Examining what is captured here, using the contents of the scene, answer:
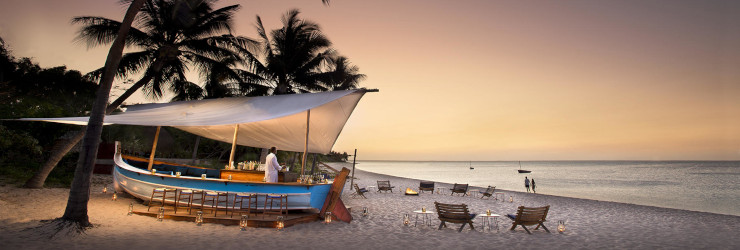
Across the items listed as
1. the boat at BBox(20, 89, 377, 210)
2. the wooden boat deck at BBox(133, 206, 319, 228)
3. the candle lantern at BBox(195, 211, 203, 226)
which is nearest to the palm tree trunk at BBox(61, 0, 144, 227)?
the wooden boat deck at BBox(133, 206, 319, 228)

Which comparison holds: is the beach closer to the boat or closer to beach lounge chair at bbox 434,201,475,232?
beach lounge chair at bbox 434,201,475,232

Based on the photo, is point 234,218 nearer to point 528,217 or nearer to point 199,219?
point 199,219

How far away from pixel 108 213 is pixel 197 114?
309cm

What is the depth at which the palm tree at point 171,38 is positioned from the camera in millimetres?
12430

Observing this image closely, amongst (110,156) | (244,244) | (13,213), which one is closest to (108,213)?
(13,213)

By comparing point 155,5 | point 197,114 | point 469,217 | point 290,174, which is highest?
point 155,5

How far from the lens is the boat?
843cm

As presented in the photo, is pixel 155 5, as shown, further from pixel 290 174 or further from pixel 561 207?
pixel 561 207

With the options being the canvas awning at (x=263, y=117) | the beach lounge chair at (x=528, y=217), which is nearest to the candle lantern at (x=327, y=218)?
the canvas awning at (x=263, y=117)

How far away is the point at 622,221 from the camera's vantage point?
1064cm

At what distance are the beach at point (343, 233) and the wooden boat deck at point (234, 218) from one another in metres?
0.18

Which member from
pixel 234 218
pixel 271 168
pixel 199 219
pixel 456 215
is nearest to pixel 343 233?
pixel 271 168

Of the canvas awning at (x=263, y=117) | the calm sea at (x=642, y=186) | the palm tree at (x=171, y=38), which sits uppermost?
the palm tree at (x=171, y=38)

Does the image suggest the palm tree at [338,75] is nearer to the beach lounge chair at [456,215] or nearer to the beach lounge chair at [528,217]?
the beach lounge chair at [456,215]
